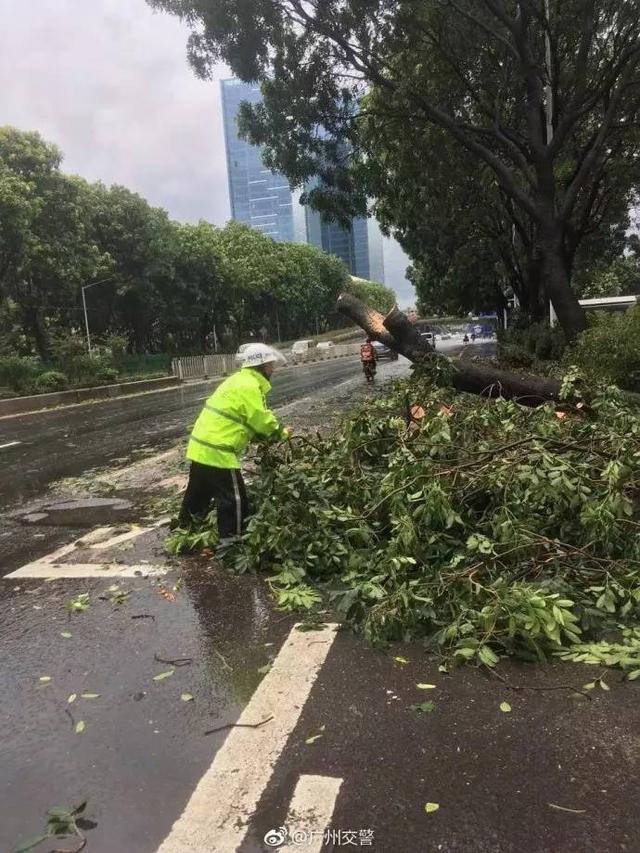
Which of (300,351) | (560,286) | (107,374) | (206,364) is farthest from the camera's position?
(300,351)

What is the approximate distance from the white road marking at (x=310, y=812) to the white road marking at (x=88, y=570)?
2513mm

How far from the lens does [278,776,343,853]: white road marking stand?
6.86 feet

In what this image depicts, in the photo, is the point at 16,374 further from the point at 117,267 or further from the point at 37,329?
the point at 117,267

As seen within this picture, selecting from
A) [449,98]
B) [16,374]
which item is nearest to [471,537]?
[449,98]

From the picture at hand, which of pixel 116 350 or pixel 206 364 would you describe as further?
pixel 206 364

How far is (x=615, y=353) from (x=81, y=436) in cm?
943

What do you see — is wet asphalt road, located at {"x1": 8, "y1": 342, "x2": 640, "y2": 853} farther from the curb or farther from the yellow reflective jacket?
the curb

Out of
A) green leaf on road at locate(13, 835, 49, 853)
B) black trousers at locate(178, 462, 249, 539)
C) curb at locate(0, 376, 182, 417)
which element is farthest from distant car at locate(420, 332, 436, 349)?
curb at locate(0, 376, 182, 417)

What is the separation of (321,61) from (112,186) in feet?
68.2

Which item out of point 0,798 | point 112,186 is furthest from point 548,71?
point 112,186

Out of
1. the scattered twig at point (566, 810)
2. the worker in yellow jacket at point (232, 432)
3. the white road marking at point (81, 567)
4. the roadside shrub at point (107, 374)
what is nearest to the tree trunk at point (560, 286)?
the worker in yellow jacket at point (232, 432)

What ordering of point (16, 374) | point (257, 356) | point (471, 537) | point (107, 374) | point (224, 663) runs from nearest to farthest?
point (224, 663), point (471, 537), point (257, 356), point (16, 374), point (107, 374)

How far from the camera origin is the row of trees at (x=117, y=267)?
23.1m

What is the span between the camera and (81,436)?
41.1ft
